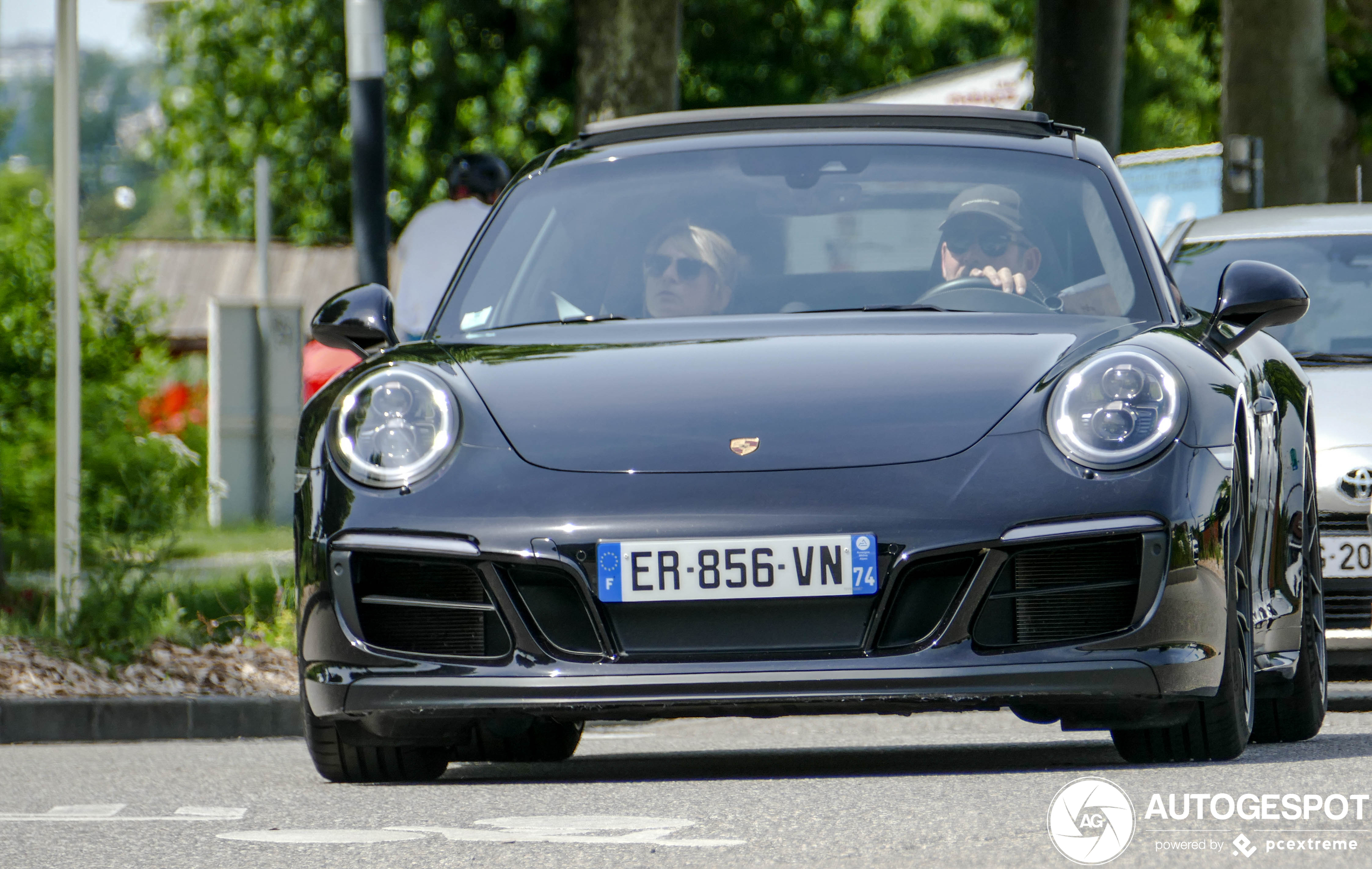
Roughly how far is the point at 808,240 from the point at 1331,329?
11.4 ft

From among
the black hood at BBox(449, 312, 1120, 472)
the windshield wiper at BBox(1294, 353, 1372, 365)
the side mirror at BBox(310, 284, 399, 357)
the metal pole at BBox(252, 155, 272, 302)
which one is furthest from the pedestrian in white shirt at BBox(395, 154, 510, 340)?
the metal pole at BBox(252, 155, 272, 302)

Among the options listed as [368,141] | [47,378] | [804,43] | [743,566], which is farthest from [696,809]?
[804,43]

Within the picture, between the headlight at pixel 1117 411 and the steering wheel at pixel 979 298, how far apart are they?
587mm

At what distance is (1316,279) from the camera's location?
340 inches

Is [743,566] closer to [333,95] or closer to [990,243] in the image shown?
[990,243]

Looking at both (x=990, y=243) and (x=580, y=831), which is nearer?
(x=580, y=831)

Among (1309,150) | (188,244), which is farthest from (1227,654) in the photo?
(188,244)

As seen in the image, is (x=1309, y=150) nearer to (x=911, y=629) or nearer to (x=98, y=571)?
(x=98, y=571)

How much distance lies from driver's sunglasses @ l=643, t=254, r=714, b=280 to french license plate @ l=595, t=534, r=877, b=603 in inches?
44.1

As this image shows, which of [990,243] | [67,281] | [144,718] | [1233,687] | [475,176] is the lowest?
[144,718]

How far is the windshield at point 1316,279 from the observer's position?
331 inches

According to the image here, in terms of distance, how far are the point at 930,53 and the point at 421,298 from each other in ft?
→ 98.0

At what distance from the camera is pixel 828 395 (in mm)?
4781

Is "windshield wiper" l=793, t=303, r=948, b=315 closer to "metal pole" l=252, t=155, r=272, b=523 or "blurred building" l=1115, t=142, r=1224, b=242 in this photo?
"metal pole" l=252, t=155, r=272, b=523
